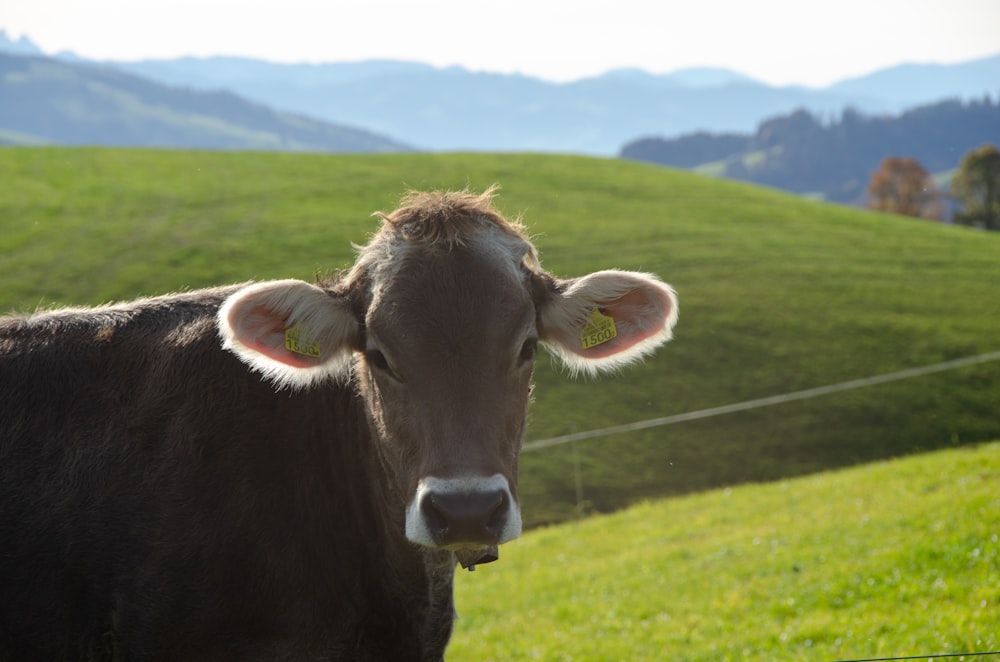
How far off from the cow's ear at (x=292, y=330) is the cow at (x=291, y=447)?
0.01 m

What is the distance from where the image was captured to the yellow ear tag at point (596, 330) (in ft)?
18.5

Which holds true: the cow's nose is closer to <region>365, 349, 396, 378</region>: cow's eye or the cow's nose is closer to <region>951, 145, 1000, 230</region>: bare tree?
<region>365, 349, 396, 378</region>: cow's eye

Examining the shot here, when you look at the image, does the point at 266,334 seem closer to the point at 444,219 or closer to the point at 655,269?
the point at 444,219

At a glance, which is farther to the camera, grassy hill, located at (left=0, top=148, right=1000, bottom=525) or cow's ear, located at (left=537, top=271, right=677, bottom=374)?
grassy hill, located at (left=0, top=148, right=1000, bottom=525)

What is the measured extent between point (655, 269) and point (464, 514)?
123 feet

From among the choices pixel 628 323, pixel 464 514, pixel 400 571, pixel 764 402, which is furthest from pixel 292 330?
pixel 764 402

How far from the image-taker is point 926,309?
37406 millimetres

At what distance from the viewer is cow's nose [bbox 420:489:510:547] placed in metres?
4.36

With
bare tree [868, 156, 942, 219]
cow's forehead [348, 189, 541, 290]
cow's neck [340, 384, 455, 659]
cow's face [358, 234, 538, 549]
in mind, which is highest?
cow's forehead [348, 189, 541, 290]

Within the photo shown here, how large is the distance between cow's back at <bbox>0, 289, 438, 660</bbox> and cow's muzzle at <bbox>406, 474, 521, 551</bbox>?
0.86 metres

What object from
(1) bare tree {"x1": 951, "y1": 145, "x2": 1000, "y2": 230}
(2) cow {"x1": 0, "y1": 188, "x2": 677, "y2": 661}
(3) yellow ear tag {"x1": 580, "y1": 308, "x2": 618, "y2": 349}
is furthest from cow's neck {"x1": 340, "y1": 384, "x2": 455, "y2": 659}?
(1) bare tree {"x1": 951, "y1": 145, "x2": 1000, "y2": 230}

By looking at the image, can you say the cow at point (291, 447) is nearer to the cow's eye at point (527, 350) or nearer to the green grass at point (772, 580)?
the cow's eye at point (527, 350)

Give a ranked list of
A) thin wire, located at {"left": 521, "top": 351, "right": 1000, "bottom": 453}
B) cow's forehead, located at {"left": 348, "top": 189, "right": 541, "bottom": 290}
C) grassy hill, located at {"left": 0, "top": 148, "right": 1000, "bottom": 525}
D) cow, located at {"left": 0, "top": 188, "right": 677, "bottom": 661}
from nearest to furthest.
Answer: cow, located at {"left": 0, "top": 188, "right": 677, "bottom": 661}
cow's forehead, located at {"left": 348, "top": 189, "right": 541, "bottom": 290}
thin wire, located at {"left": 521, "top": 351, "right": 1000, "bottom": 453}
grassy hill, located at {"left": 0, "top": 148, "right": 1000, "bottom": 525}

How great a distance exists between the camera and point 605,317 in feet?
18.5
